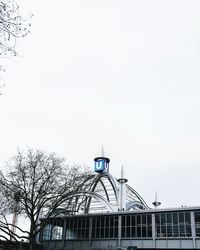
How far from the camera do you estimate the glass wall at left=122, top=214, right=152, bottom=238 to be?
37125 millimetres

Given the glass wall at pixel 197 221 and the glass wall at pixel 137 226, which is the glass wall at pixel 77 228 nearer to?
the glass wall at pixel 137 226

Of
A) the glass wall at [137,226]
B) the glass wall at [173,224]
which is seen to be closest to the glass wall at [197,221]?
the glass wall at [173,224]

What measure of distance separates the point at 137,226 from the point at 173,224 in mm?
4582

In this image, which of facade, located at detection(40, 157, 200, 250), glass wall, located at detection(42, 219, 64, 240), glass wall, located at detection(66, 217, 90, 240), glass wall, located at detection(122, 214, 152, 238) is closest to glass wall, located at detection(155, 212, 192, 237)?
facade, located at detection(40, 157, 200, 250)

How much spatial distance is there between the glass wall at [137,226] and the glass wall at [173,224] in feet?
3.78

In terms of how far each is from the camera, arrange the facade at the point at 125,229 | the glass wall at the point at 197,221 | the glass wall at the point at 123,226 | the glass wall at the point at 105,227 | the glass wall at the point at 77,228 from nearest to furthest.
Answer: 1. the glass wall at the point at 197,221
2. the facade at the point at 125,229
3. the glass wall at the point at 123,226
4. the glass wall at the point at 105,227
5. the glass wall at the point at 77,228

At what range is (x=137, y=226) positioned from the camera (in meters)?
38.0

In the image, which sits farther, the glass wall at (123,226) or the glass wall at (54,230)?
the glass wall at (54,230)

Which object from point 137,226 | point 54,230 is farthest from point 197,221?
point 54,230

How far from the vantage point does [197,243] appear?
109 feet

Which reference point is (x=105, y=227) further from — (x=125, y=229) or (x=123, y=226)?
(x=125, y=229)

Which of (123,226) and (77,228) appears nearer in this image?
(123,226)

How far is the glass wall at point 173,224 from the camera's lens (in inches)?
1364

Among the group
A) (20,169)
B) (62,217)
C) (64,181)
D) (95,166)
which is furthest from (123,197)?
(20,169)
